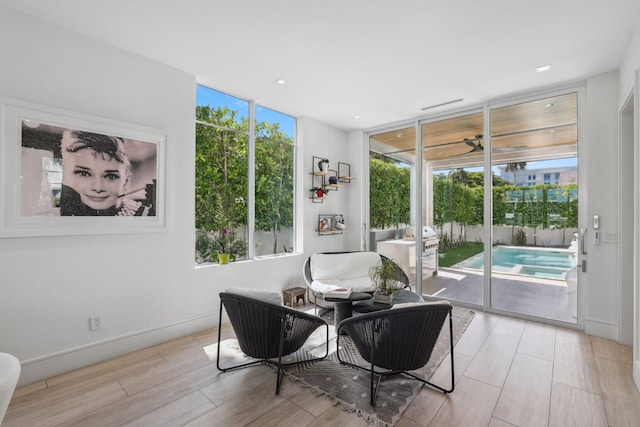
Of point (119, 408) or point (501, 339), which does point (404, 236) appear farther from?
point (119, 408)

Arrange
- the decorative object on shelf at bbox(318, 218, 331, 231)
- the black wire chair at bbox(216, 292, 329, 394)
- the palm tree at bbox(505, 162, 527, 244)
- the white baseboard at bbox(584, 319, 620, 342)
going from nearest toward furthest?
the black wire chair at bbox(216, 292, 329, 394), the white baseboard at bbox(584, 319, 620, 342), the palm tree at bbox(505, 162, 527, 244), the decorative object on shelf at bbox(318, 218, 331, 231)

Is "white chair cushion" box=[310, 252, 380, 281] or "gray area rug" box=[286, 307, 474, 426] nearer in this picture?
"gray area rug" box=[286, 307, 474, 426]

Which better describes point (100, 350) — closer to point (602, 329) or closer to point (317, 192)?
point (317, 192)

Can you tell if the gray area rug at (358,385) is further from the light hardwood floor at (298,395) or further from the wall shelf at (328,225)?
the wall shelf at (328,225)

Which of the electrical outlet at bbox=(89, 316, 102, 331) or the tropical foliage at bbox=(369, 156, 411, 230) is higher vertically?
the tropical foliage at bbox=(369, 156, 411, 230)

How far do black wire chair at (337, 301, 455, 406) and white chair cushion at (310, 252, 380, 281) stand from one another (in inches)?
79.9

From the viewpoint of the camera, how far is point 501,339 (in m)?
3.25

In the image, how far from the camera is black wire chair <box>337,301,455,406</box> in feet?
6.56

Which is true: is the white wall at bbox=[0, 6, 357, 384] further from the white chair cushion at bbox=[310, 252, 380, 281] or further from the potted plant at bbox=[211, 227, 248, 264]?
the white chair cushion at bbox=[310, 252, 380, 281]

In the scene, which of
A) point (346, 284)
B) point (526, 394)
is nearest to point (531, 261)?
point (526, 394)

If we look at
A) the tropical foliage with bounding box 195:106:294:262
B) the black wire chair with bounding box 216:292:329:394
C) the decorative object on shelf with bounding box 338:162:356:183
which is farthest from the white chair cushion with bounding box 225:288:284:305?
the decorative object on shelf with bounding box 338:162:356:183

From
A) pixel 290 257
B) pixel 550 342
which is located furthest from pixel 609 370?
pixel 290 257

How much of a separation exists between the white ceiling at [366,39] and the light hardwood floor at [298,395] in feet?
9.48

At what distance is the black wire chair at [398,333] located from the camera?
2.00 metres
